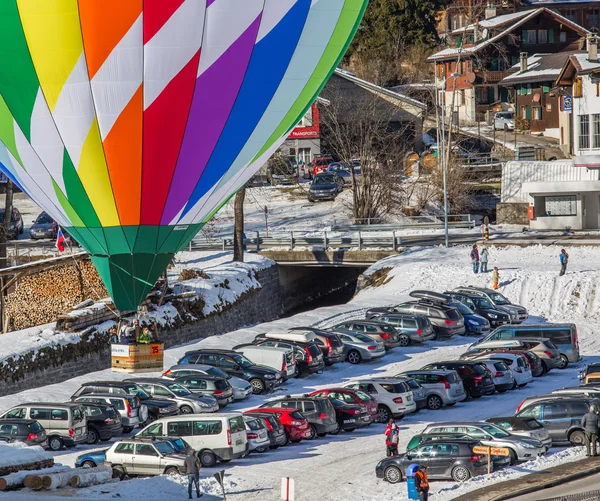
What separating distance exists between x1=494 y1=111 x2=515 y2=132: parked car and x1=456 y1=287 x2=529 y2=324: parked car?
158ft

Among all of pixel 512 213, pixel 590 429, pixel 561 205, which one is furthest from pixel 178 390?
pixel 512 213

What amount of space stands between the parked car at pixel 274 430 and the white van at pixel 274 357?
7480 millimetres

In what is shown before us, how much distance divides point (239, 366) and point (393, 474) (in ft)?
37.9

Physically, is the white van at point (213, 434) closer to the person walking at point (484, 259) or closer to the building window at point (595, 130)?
the person walking at point (484, 259)

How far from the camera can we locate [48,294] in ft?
171

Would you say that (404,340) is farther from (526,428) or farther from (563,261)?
(526,428)

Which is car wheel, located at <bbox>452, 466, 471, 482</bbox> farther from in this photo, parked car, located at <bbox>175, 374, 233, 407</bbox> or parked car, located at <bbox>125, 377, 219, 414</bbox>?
parked car, located at <bbox>175, 374, 233, 407</bbox>

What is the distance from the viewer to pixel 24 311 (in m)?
52.1

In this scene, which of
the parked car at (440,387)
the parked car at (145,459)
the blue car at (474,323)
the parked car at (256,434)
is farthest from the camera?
the blue car at (474,323)

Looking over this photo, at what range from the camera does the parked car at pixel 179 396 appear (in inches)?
1385

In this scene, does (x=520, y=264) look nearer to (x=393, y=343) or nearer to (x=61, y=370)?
(x=393, y=343)

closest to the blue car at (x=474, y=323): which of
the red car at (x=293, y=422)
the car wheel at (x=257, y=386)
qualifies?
the car wheel at (x=257, y=386)

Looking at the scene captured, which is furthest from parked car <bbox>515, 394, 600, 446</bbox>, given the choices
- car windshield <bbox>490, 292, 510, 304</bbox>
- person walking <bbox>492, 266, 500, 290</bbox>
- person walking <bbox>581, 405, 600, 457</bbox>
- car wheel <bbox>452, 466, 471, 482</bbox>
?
person walking <bbox>492, 266, 500, 290</bbox>

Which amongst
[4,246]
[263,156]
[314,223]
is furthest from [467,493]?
[314,223]
